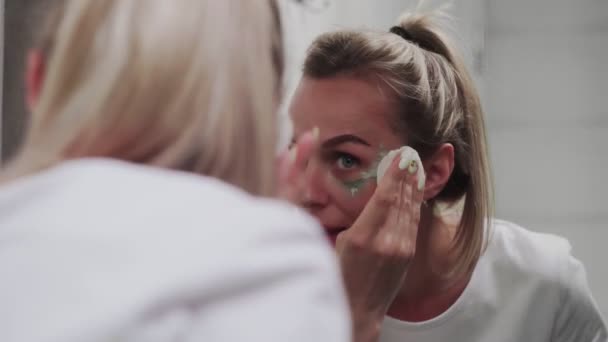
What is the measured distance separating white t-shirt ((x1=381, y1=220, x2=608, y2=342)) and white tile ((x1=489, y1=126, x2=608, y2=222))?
1.00m

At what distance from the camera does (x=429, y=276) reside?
1.18 m

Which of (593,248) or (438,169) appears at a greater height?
(438,169)

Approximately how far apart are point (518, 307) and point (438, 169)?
225 mm

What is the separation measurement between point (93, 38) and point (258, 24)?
98mm

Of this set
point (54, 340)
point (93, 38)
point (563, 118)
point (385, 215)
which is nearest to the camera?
point (54, 340)

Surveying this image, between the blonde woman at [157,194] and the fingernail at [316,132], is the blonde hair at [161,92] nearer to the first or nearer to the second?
the blonde woman at [157,194]

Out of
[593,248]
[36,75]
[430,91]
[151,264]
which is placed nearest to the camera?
[151,264]

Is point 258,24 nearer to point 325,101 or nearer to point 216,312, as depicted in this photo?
point 216,312

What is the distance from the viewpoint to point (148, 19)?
0.46 m

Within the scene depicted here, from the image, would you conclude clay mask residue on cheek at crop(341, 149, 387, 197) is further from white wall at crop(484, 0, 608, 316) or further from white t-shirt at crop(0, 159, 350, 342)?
white wall at crop(484, 0, 608, 316)

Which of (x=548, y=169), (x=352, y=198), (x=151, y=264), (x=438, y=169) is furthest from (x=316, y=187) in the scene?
(x=548, y=169)

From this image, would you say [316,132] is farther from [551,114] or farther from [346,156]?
[551,114]

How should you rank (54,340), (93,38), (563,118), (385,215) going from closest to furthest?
1. (54,340)
2. (93,38)
3. (385,215)
4. (563,118)

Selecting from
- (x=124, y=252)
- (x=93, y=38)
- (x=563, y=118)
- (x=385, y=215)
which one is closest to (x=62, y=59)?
(x=93, y=38)
